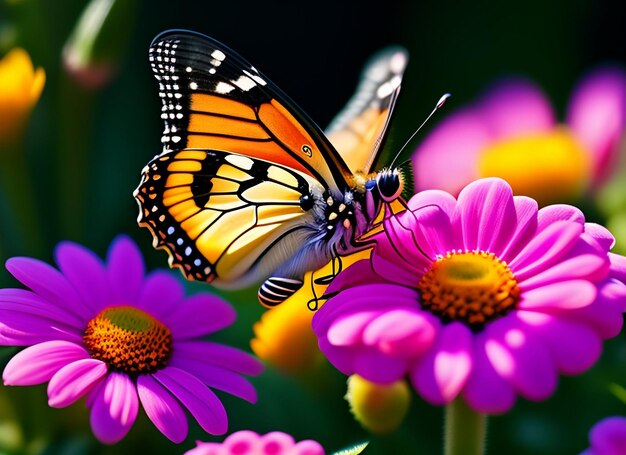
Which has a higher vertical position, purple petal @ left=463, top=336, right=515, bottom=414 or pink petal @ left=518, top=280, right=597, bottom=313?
pink petal @ left=518, top=280, right=597, bottom=313

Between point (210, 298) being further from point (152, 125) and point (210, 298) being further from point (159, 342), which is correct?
point (152, 125)

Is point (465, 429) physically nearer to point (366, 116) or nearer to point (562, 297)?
point (562, 297)

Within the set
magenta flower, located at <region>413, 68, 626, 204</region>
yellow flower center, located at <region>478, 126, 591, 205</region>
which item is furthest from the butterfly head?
yellow flower center, located at <region>478, 126, 591, 205</region>

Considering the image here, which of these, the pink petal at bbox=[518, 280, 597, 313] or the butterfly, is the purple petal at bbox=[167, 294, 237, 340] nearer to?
the butterfly

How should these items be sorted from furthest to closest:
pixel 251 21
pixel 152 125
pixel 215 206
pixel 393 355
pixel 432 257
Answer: pixel 251 21, pixel 152 125, pixel 215 206, pixel 432 257, pixel 393 355

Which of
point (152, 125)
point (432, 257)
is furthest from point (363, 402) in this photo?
point (152, 125)

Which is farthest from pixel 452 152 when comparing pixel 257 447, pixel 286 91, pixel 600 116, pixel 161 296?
pixel 257 447

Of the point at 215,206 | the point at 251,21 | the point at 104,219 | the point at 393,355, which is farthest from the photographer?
the point at 251,21
